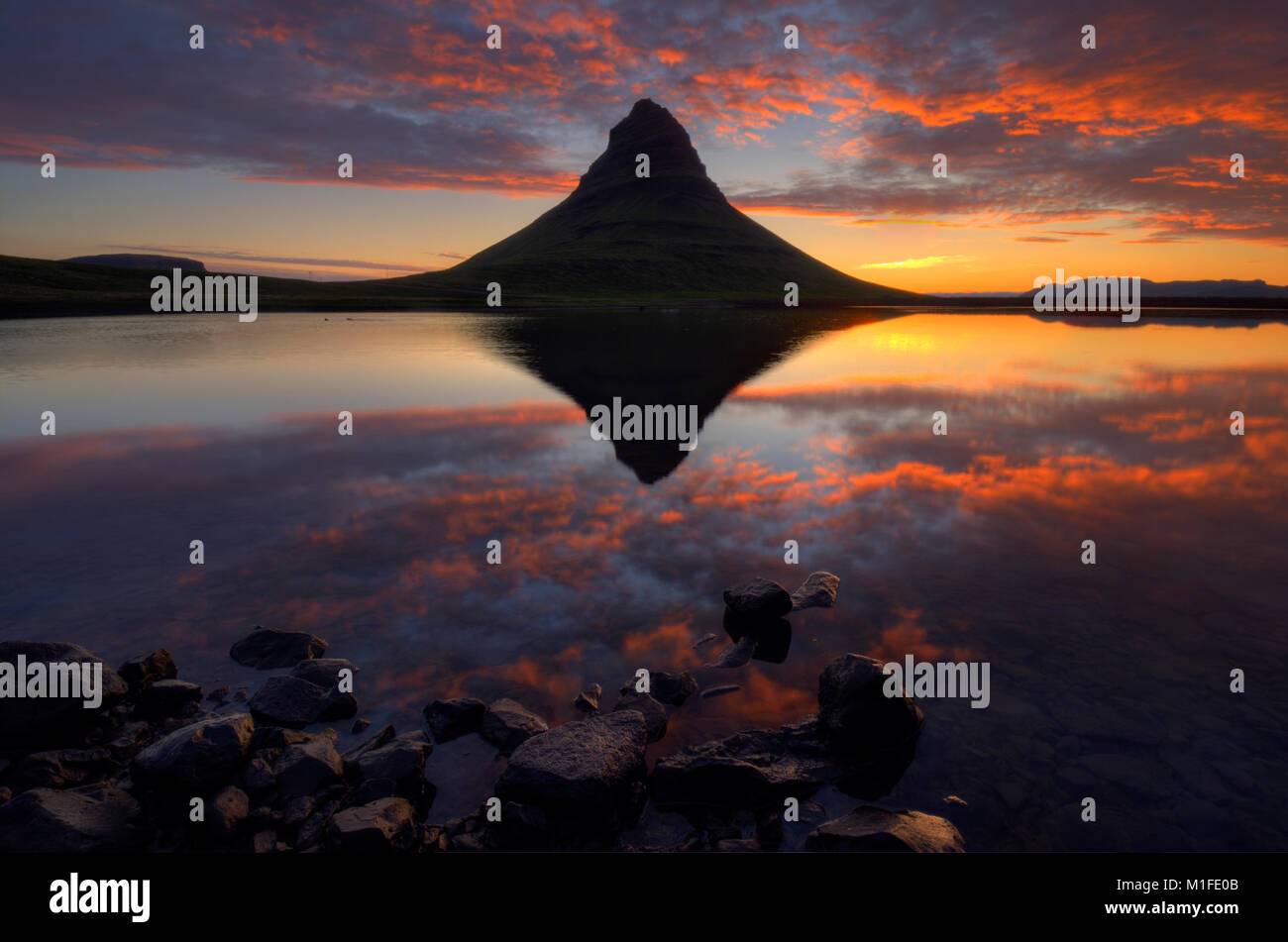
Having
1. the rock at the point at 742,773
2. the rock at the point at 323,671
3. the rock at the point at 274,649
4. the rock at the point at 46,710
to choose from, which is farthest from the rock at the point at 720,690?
the rock at the point at 46,710

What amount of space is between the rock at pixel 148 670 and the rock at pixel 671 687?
21.7 feet

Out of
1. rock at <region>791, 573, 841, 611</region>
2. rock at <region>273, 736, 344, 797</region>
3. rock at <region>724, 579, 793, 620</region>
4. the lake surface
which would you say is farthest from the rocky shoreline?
rock at <region>791, 573, 841, 611</region>

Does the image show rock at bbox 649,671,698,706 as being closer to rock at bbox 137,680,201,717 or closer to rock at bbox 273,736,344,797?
rock at bbox 273,736,344,797

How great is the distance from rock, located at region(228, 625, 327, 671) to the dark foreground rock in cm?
416

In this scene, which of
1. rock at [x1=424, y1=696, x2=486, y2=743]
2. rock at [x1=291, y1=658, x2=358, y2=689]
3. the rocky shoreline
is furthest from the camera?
rock at [x1=291, y1=658, x2=358, y2=689]

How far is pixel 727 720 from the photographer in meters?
8.11

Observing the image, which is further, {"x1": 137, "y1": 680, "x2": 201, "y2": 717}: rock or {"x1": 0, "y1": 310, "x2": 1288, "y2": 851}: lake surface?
{"x1": 137, "y1": 680, "x2": 201, "y2": 717}: rock

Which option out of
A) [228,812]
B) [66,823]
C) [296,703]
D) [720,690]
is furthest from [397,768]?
[720,690]

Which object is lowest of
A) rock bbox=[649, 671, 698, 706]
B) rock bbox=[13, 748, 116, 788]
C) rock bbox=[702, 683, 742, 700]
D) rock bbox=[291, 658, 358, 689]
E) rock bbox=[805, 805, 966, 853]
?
rock bbox=[805, 805, 966, 853]

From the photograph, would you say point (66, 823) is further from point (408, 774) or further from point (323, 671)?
point (408, 774)

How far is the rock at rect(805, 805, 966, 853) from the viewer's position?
5762 millimetres

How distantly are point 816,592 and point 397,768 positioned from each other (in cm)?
737

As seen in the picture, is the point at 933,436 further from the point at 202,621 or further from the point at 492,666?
the point at 202,621
